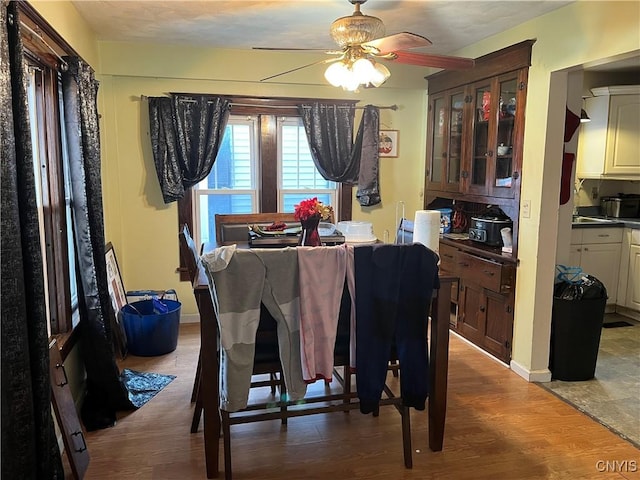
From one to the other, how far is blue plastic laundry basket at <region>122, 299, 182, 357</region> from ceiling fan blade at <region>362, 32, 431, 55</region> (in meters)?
2.45

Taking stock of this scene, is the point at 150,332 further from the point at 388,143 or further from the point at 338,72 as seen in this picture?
the point at 388,143

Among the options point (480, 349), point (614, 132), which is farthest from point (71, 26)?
point (614, 132)

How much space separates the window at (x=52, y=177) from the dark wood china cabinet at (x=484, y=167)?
2785 millimetres

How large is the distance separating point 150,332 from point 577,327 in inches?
116

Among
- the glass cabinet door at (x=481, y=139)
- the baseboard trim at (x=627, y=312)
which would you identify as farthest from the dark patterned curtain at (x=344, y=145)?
the baseboard trim at (x=627, y=312)

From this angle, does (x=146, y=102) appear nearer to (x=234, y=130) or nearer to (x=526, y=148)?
(x=234, y=130)

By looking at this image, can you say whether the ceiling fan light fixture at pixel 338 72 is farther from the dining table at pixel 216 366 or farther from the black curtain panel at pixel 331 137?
the black curtain panel at pixel 331 137

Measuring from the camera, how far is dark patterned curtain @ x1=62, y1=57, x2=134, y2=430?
2715 mm

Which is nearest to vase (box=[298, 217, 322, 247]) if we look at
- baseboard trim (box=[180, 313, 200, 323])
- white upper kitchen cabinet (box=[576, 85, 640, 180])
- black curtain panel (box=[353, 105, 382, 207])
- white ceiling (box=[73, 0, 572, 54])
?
white ceiling (box=[73, 0, 572, 54])

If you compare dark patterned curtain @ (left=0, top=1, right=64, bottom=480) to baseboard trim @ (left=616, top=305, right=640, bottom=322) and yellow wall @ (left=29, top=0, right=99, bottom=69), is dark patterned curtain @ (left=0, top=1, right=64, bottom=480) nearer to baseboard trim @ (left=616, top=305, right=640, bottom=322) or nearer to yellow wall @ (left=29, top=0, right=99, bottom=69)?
yellow wall @ (left=29, top=0, right=99, bottom=69)

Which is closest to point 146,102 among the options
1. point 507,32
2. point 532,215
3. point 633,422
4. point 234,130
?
point 234,130

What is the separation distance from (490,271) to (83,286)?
2.69m

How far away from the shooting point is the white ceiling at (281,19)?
9.83ft

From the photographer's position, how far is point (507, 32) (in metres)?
3.49
